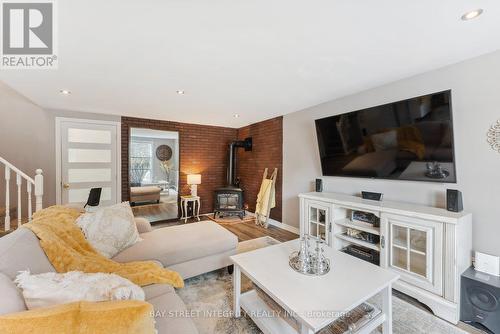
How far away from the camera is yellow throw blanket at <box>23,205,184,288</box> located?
4.30 feet

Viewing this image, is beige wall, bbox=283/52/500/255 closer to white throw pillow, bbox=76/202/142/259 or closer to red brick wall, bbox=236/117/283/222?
red brick wall, bbox=236/117/283/222

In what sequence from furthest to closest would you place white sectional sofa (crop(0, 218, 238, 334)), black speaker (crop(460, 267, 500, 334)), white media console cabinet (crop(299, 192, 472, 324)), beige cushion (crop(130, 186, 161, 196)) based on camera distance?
beige cushion (crop(130, 186, 161, 196)) → white media console cabinet (crop(299, 192, 472, 324)) → black speaker (crop(460, 267, 500, 334)) → white sectional sofa (crop(0, 218, 238, 334))

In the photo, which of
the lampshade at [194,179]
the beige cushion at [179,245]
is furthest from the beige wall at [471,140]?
the lampshade at [194,179]

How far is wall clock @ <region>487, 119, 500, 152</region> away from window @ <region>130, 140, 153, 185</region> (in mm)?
4910

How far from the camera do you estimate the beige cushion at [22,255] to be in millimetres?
1013

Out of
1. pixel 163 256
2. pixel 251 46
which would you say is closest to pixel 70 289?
pixel 163 256

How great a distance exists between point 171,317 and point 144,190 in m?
3.62

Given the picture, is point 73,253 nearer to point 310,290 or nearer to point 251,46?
point 310,290

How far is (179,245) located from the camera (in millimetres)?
2059

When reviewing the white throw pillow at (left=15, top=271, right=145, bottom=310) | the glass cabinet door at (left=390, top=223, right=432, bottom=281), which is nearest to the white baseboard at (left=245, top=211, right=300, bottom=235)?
the glass cabinet door at (left=390, top=223, right=432, bottom=281)

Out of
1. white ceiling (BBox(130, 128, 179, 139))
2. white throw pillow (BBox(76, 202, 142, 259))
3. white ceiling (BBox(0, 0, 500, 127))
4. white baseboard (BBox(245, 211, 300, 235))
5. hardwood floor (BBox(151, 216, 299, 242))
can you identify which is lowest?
hardwood floor (BBox(151, 216, 299, 242))

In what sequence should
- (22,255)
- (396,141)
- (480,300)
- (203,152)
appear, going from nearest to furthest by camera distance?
1. (22,255)
2. (480,300)
3. (396,141)
4. (203,152)

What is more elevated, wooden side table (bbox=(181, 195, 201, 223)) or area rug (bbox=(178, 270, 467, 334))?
wooden side table (bbox=(181, 195, 201, 223))

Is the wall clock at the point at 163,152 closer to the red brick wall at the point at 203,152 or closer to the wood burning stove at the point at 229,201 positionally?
the red brick wall at the point at 203,152
